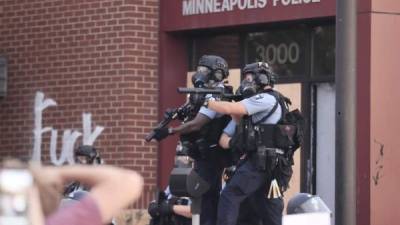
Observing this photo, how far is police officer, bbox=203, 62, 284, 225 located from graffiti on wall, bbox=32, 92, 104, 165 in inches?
167

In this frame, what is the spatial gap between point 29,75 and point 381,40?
194 inches

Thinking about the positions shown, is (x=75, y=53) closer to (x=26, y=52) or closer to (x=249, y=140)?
(x=26, y=52)

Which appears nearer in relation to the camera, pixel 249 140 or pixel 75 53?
pixel 249 140

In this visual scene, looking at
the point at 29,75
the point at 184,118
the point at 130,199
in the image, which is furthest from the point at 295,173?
the point at 130,199

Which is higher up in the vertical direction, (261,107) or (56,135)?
(261,107)

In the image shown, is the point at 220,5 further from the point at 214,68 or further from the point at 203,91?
the point at 203,91

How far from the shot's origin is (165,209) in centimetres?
904

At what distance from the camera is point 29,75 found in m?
13.1

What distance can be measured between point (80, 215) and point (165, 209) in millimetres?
6106

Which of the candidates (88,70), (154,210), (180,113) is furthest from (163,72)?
(180,113)

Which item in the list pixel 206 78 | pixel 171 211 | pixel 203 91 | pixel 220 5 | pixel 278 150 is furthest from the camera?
pixel 220 5

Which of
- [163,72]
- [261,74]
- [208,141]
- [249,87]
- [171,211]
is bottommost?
[171,211]

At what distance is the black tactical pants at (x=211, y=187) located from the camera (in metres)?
8.59

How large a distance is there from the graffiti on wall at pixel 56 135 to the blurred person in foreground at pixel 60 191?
932 centimetres
